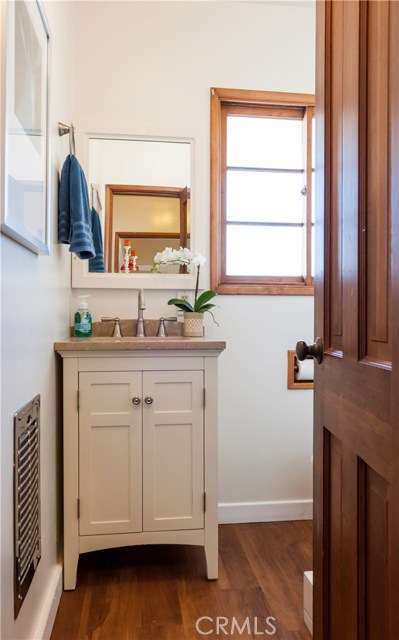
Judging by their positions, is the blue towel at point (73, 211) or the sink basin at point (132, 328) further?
the sink basin at point (132, 328)

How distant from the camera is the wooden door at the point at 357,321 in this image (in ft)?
2.03

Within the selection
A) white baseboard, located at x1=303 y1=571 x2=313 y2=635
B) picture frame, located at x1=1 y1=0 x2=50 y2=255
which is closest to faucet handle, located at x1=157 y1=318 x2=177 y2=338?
picture frame, located at x1=1 y1=0 x2=50 y2=255

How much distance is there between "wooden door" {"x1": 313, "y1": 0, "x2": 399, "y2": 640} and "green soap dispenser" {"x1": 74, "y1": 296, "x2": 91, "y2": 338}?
136 centimetres

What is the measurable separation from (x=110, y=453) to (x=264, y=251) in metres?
1.32

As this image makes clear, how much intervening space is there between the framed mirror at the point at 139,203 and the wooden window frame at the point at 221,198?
0.13m

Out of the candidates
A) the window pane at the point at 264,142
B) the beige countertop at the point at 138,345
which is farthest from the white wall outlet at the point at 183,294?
the window pane at the point at 264,142

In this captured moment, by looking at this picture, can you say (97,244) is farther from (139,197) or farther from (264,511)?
(264,511)

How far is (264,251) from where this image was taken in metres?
2.31

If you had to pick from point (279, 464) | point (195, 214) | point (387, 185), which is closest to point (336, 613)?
point (387, 185)

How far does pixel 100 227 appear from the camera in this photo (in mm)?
2131

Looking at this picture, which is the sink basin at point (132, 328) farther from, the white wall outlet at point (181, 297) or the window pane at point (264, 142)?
the window pane at point (264, 142)

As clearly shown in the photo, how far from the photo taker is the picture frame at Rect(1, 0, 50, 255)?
3.10ft

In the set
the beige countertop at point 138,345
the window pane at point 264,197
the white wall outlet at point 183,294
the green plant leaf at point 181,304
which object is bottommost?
the beige countertop at point 138,345

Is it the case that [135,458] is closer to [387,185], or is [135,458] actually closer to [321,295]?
[321,295]
